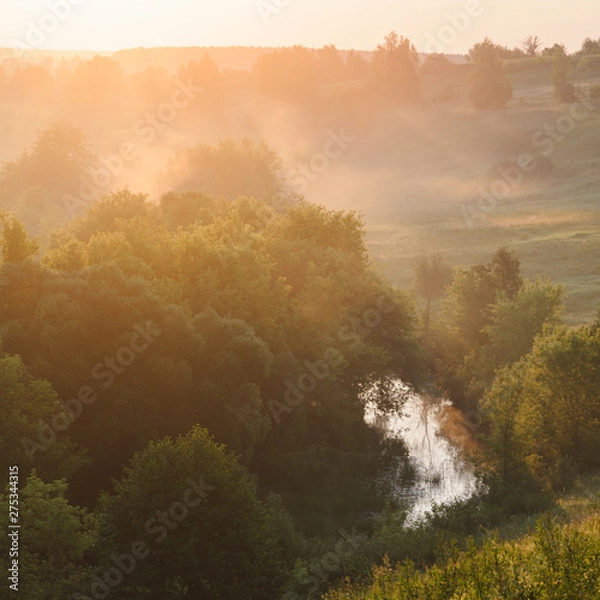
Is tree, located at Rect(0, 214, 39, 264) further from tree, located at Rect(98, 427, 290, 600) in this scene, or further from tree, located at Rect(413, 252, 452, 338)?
tree, located at Rect(413, 252, 452, 338)

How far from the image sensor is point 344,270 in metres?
56.3

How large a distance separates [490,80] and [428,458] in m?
143

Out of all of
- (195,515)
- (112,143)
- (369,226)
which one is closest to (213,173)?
(369,226)

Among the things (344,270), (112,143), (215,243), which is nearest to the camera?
(215,243)

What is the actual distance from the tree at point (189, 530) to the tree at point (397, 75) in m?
172

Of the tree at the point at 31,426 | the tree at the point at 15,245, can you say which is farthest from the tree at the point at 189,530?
the tree at the point at 15,245

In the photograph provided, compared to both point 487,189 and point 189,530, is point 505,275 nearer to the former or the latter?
point 189,530

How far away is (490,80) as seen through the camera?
575ft

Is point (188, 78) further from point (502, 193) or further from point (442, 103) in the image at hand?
point (502, 193)

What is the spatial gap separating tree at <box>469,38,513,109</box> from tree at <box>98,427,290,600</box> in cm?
16385

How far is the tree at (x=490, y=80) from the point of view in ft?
572

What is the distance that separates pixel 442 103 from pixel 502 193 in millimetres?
61202

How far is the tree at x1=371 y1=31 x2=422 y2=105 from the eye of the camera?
614ft

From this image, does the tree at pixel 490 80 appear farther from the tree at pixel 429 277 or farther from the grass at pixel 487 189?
the tree at pixel 429 277
